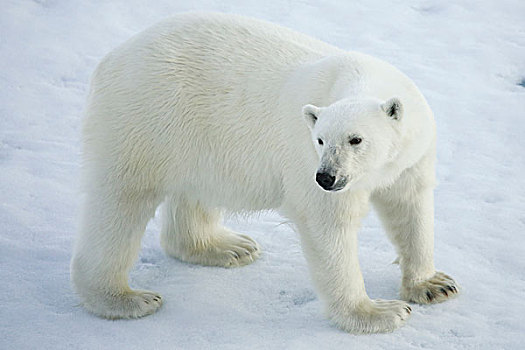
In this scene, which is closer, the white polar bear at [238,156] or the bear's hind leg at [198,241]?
the white polar bear at [238,156]

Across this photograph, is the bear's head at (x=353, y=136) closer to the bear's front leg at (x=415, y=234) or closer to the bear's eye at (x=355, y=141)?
the bear's eye at (x=355, y=141)

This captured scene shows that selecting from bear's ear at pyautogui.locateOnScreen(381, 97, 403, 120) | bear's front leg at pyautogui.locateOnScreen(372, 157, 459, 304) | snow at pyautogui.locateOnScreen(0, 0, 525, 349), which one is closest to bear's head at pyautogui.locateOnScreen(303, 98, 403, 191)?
bear's ear at pyautogui.locateOnScreen(381, 97, 403, 120)

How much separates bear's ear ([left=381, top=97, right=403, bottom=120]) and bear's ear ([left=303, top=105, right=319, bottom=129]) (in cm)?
33

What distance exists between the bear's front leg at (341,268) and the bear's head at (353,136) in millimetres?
443

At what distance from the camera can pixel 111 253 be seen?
4238 mm

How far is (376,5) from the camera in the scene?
9555 millimetres

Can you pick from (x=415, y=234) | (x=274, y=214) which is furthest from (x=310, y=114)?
(x=274, y=214)

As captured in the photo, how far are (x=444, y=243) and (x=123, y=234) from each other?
2269 millimetres

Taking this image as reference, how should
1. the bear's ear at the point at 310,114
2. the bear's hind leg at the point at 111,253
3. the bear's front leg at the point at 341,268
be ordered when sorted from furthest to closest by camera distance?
the bear's hind leg at the point at 111,253 → the bear's front leg at the point at 341,268 → the bear's ear at the point at 310,114

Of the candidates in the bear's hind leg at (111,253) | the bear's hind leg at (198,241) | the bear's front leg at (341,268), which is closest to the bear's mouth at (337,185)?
the bear's front leg at (341,268)

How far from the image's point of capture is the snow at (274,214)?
4.08 metres

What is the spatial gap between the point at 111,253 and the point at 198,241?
88cm

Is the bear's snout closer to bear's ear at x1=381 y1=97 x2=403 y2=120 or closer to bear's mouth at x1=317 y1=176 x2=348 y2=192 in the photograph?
bear's mouth at x1=317 y1=176 x2=348 y2=192

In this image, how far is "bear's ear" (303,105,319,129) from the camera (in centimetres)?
347
